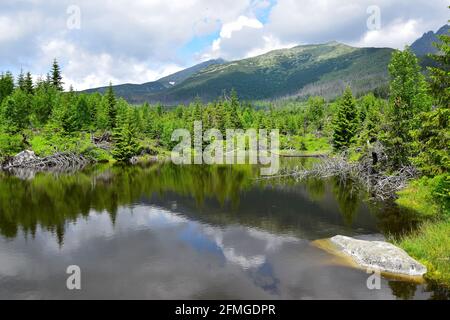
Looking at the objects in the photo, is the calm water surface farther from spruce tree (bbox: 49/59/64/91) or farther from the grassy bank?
spruce tree (bbox: 49/59/64/91)

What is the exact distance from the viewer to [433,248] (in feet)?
76.5

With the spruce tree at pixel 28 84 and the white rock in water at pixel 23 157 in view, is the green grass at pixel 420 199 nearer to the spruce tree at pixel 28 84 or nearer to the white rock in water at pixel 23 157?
the white rock in water at pixel 23 157

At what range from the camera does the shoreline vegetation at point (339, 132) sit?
2659 cm

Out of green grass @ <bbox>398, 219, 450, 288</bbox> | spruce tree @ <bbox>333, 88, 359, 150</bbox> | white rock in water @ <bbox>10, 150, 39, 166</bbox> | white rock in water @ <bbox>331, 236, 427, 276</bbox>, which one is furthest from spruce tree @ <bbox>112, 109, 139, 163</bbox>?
green grass @ <bbox>398, 219, 450, 288</bbox>

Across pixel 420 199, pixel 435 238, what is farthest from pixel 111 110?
pixel 435 238

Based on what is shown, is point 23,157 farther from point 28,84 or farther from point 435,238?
point 435,238

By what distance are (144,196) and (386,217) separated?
1146 inches

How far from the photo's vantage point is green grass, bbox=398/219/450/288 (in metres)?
21.1

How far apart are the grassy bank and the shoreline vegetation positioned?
0.20 feet

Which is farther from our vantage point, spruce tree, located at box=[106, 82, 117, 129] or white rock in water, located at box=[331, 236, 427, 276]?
spruce tree, located at box=[106, 82, 117, 129]

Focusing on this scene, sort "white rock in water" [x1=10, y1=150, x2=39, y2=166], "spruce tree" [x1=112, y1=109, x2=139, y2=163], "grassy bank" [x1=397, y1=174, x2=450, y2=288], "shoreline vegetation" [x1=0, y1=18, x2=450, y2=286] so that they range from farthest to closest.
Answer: "spruce tree" [x1=112, y1=109, x2=139, y2=163]
"white rock in water" [x1=10, y1=150, x2=39, y2=166]
"shoreline vegetation" [x1=0, y1=18, x2=450, y2=286]
"grassy bank" [x1=397, y1=174, x2=450, y2=288]

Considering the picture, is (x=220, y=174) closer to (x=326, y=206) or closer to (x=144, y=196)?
(x=144, y=196)

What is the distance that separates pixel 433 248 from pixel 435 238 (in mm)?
1171

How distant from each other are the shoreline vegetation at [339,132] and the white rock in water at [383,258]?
3.39 feet
